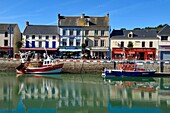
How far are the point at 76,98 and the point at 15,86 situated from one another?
7.27 metres

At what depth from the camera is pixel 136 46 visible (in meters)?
36.2

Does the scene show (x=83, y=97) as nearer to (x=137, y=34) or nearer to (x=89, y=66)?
(x=89, y=66)

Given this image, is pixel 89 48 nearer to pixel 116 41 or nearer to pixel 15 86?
pixel 116 41

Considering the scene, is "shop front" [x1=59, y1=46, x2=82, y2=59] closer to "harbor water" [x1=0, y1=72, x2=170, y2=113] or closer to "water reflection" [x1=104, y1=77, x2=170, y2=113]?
"harbor water" [x1=0, y1=72, x2=170, y2=113]

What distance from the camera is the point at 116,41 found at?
119ft

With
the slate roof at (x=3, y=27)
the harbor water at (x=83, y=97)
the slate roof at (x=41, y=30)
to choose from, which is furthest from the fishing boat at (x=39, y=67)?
the slate roof at (x=3, y=27)

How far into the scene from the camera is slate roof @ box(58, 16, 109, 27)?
3691 cm

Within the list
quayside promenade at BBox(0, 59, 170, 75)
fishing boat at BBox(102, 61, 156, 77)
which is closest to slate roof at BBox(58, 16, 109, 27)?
quayside promenade at BBox(0, 59, 170, 75)

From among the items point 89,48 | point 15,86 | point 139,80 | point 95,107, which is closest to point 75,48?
point 89,48

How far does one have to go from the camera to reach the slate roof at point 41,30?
37.2 metres

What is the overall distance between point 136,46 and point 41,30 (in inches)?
612

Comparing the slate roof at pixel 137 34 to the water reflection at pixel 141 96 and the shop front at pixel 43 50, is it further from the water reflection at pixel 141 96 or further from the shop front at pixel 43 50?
the water reflection at pixel 141 96

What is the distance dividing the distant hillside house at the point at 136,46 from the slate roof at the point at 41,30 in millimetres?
9763

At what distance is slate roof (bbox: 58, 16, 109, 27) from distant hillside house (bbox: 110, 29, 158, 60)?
3.11 meters
